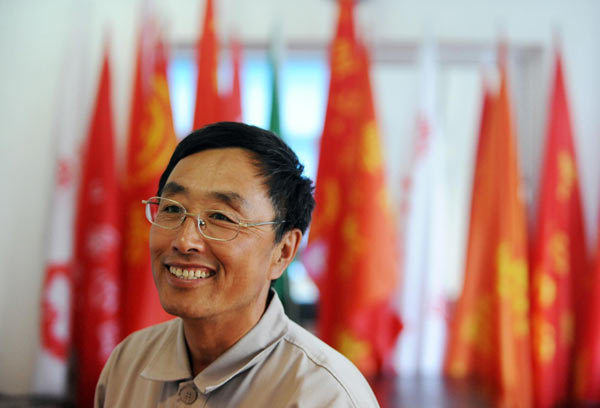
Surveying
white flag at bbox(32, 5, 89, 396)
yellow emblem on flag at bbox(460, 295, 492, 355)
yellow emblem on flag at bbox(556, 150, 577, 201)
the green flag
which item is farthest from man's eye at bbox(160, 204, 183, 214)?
yellow emblem on flag at bbox(556, 150, 577, 201)

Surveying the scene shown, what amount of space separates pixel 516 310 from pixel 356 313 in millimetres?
732

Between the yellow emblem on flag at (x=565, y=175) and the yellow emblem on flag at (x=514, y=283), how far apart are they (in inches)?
15.2

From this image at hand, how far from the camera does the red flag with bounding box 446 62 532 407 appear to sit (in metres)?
2.27

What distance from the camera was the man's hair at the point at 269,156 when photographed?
3.20 ft

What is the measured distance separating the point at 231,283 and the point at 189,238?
0.12 metres

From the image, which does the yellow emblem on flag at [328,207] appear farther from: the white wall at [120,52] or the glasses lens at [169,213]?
the glasses lens at [169,213]

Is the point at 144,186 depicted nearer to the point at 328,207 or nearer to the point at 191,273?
the point at 328,207

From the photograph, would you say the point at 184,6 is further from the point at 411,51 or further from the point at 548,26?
the point at 548,26

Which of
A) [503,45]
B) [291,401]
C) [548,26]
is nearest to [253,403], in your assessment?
[291,401]

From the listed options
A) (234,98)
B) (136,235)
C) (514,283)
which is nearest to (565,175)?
(514,283)

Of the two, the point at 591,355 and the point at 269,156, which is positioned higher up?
the point at 269,156

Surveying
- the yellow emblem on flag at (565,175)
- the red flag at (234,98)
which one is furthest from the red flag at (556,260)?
the red flag at (234,98)

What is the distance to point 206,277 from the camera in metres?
0.94

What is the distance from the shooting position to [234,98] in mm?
2490
